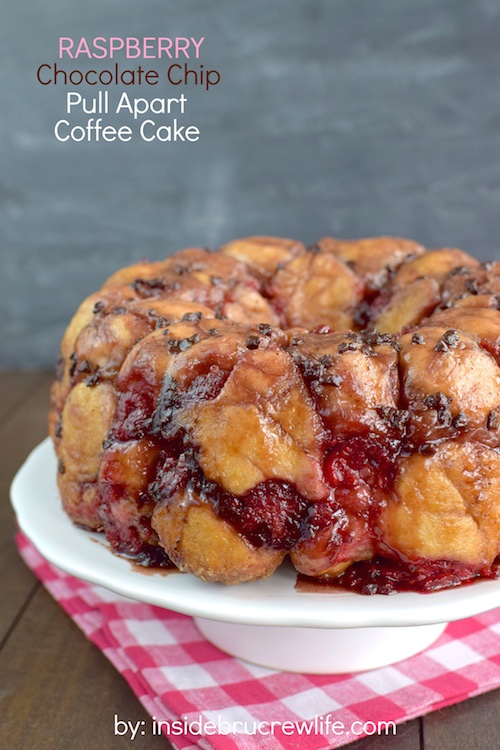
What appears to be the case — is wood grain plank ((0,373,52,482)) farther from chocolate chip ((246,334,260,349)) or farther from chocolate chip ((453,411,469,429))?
chocolate chip ((453,411,469,429))

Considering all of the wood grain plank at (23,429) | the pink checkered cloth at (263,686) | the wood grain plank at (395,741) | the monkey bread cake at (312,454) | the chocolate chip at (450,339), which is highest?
the chocolate chip at (450,339)

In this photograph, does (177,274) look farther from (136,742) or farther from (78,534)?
(136,742)

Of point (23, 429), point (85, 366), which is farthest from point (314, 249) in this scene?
point (23, 429)

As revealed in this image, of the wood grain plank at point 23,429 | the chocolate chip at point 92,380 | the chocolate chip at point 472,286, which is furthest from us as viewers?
the wood grain plank at point 23,429

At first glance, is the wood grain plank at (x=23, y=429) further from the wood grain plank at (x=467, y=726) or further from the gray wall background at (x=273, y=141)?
the wood grain plank at (x=467, y=726)

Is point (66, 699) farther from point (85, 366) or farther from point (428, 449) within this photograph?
point (428, 449)

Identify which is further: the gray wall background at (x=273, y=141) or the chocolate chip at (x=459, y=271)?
the gray wall background at (x=273, y=141)

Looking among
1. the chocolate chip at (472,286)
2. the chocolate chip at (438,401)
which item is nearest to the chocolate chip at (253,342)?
the chocolate chip at (438,401)
